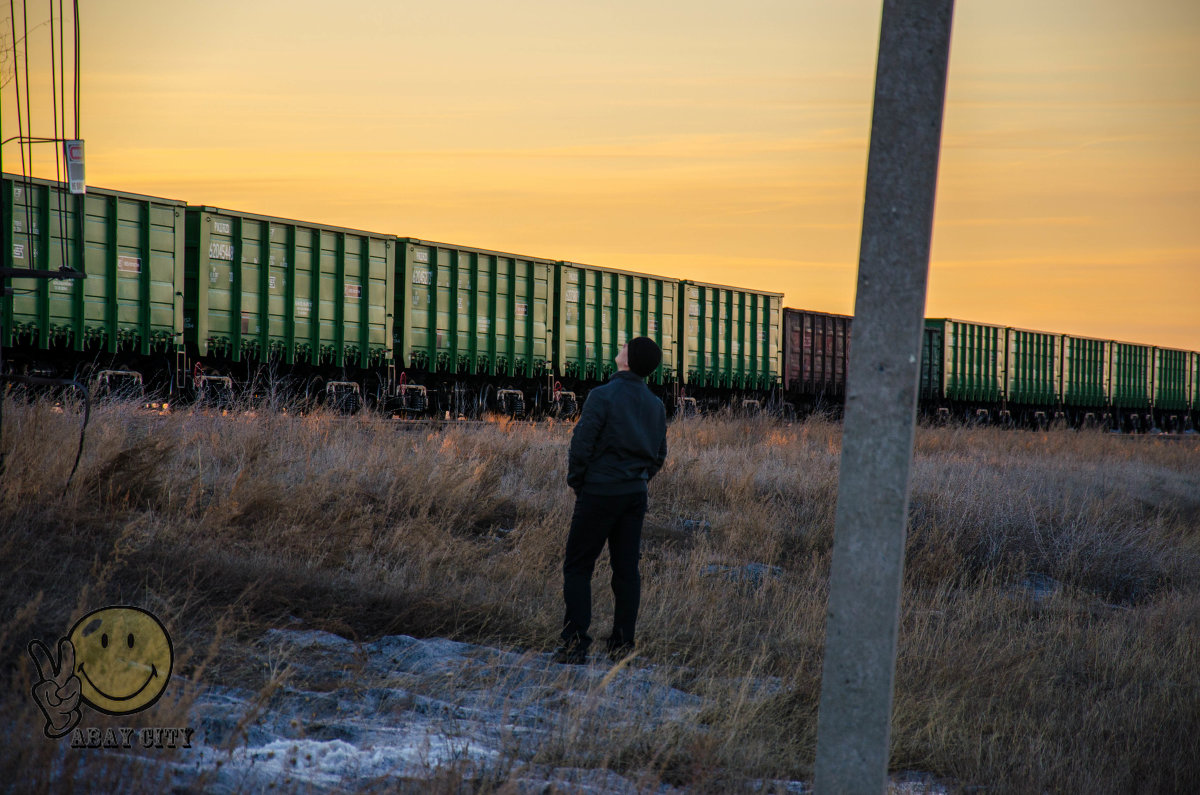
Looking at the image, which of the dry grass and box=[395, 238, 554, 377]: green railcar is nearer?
the dry grass

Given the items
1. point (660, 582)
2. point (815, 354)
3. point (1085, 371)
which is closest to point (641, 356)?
point (660, 582)

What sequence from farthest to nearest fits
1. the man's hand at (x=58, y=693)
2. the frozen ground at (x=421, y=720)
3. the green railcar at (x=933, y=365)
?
the green railcar at (x=933, y=365) < the frozen ground at (x=421, y=720) < the man's hand at (x=58, y=693)

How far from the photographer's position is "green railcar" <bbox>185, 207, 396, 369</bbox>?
17.5 meters

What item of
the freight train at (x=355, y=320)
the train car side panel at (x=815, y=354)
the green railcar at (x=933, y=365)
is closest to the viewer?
the freight train at (x=355, y=320)

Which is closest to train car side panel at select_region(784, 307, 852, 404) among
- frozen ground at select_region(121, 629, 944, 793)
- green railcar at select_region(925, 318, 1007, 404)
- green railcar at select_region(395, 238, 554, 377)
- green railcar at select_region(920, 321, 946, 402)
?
green railcar at select_region(920, 321, 946, 402)

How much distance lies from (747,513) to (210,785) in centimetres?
795

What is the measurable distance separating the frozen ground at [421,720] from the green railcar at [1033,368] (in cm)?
3989

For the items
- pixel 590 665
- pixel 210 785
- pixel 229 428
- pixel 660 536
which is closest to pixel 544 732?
pixel 590 665

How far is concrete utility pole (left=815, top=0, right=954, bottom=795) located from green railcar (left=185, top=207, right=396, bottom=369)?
16.3m

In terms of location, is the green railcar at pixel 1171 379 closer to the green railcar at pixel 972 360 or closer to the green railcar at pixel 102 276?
the green railcar at pixel 972 360

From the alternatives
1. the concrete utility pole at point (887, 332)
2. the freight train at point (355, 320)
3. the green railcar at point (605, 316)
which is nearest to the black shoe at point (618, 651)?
the concrete utility pole at point (887, 332)

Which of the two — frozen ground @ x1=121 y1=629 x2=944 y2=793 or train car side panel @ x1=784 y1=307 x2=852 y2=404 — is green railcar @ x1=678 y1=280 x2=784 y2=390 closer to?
train car side panel @ x1=784 y1=307 x2=852 y2=404

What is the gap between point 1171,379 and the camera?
54.7 m

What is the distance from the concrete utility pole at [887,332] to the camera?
110 inches
